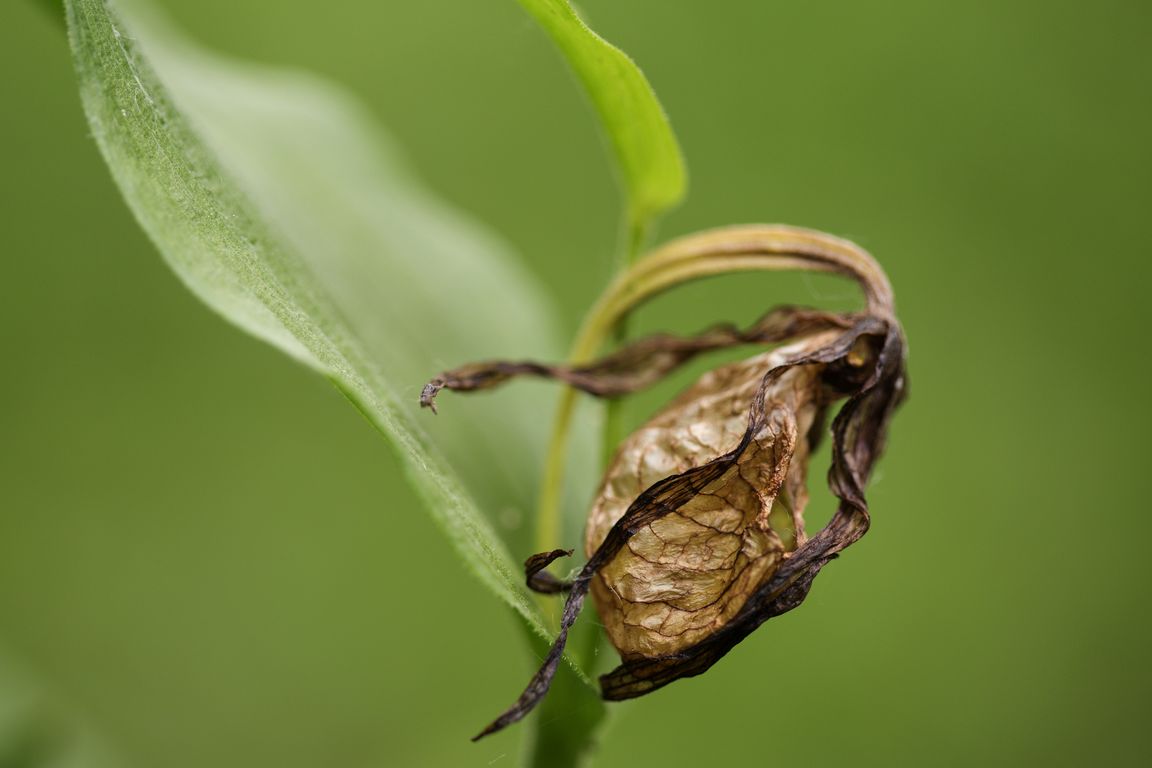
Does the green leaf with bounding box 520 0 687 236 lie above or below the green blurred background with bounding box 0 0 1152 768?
above

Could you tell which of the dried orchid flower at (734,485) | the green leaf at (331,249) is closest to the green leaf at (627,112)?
the dried orchid flower at (734,485)

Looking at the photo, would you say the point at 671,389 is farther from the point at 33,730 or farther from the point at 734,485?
the point at 734,485

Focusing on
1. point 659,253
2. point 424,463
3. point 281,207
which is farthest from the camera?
point 281,207

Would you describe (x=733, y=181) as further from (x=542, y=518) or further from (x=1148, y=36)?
(x=542, y=518)

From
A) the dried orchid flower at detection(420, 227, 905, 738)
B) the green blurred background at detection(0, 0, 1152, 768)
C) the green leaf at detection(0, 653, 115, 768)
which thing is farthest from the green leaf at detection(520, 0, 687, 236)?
the green blurred background at detection(0, 0, 1152, 768)

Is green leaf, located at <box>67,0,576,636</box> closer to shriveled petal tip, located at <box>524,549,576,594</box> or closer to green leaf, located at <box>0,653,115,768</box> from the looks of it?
shriveled petal tip, located at <box>524,549,576,594</box>

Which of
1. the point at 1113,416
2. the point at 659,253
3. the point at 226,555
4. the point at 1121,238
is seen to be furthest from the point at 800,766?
the point at 659,253
